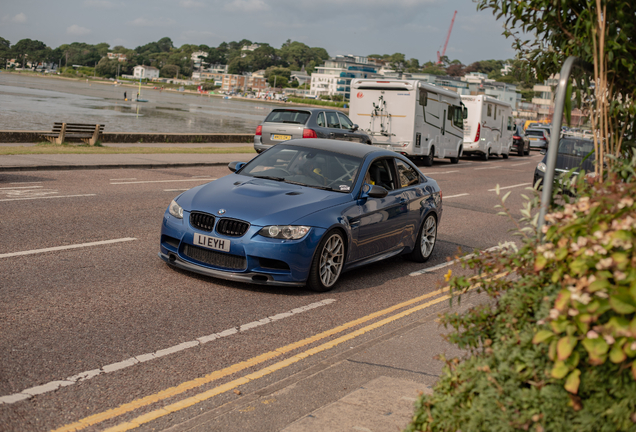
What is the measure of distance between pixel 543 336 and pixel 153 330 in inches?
148

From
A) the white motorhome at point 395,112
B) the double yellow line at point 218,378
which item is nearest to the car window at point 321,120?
the white motorhome at point 395,112

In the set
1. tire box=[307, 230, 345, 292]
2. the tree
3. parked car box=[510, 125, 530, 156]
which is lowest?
tire box=[307, 230, 345, 292]

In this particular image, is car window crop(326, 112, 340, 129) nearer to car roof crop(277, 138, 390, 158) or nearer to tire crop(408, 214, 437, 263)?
tire crop(408, 214, 437, 263)

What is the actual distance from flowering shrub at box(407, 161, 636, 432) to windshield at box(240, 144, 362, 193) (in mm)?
4711

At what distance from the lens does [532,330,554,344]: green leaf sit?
2436mm

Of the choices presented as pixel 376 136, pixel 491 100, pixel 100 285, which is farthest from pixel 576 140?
pixel 491 100

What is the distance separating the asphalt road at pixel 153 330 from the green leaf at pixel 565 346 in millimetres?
961

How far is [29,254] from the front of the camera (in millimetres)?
7492

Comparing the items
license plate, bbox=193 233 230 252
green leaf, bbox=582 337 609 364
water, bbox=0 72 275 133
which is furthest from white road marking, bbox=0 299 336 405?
water, bbox=0 72 275 133

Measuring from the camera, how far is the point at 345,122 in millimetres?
22656

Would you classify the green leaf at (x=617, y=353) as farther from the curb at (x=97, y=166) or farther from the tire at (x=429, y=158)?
the tire at (x=429, y=158)

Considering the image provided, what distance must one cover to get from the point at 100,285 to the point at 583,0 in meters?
5.10

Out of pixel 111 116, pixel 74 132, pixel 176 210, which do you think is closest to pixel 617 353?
pixel 176 210

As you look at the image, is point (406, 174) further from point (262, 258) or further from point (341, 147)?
point (262, 258)
